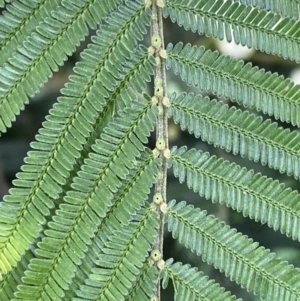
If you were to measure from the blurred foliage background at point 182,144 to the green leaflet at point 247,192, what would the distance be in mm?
811

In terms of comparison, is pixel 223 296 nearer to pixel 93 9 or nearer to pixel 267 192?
pixel 267 192

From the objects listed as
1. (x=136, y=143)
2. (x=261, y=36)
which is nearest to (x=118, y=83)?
(x=136, y=143)

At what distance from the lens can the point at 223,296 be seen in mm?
1189

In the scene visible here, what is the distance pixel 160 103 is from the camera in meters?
1.28

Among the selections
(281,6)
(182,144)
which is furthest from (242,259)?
(182,144)

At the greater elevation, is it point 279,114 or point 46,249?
point 279,114

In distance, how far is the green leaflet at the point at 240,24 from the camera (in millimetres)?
1276

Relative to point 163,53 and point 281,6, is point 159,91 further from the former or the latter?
point 281,6

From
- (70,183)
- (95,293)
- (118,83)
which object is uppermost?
(118,83)

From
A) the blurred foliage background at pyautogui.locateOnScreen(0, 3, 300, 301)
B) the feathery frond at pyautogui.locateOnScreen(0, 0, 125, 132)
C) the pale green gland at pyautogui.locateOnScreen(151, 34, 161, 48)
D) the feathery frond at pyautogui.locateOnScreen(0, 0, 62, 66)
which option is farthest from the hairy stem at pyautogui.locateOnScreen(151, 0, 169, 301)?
the blurred foliage background at pyautogui.locateOnScreen(0, 3, 300, 301)

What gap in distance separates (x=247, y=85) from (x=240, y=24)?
6.6 inches

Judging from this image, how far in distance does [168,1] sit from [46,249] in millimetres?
724

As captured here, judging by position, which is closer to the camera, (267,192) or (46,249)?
(46,249)

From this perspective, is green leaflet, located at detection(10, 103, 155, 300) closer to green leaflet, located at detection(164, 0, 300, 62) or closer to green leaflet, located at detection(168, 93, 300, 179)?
green leaflet, located at detection(168, 93, 300, 179)
